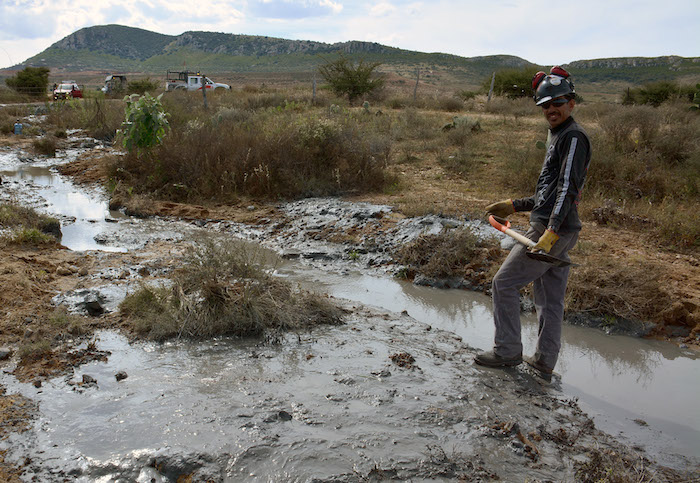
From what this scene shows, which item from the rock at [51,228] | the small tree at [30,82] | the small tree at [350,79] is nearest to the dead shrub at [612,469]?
the rock at [51,228]

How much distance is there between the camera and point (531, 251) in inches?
127

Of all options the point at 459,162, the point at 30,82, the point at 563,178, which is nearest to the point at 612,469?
the point at 563,178

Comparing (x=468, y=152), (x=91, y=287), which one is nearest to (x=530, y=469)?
(x=91, y=287)

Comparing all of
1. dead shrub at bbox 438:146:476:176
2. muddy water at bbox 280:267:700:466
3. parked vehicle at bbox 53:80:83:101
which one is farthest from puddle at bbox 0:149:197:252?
parked vehicle at bbox 53:80:83:101

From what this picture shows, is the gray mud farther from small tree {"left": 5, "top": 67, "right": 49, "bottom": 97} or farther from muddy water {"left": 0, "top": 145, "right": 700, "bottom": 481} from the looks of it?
small tree {"left": 5, "top": 67, "right": 49, "bottom": 97}

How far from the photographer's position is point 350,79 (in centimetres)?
2239

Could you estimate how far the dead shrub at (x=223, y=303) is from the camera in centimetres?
420

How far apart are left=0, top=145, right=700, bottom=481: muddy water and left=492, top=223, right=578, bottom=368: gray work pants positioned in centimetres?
28

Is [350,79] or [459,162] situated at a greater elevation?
[350,79]

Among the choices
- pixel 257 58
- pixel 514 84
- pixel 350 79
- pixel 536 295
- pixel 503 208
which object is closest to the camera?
pixel 536 295

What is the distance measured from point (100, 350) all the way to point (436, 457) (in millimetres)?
2769

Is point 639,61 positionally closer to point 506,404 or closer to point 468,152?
point 468,152

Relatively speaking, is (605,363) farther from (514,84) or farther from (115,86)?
(115,86)

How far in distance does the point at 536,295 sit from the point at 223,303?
2.64 metres
